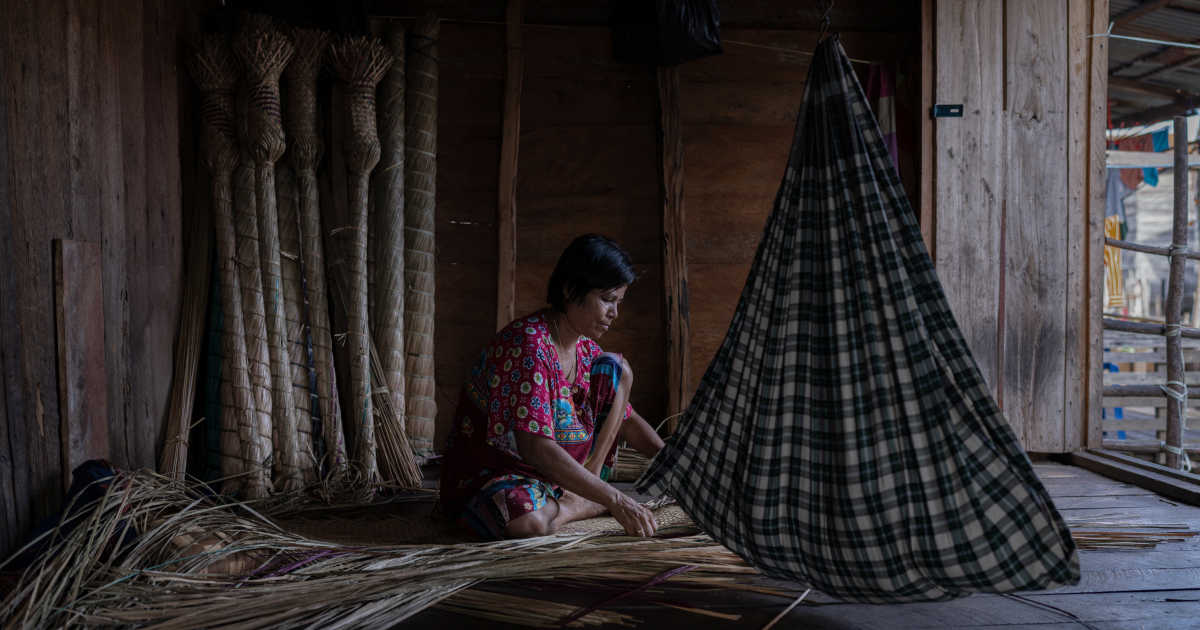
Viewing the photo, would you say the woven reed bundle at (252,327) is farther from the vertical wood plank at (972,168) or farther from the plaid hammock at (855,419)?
the vertical wood plank at (972,168)

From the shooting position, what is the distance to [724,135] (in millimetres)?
3188

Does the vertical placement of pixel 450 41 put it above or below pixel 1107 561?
above

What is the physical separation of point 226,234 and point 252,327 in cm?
35

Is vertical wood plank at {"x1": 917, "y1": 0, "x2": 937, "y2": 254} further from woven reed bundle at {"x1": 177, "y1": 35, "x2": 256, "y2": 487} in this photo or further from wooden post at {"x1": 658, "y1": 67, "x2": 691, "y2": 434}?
woven reed bundle at {"x1": 177, "y1": 35, "x2": 256, "y2": 487}

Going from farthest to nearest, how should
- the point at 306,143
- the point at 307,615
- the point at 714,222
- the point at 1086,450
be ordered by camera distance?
the point at 714,222, the point at 1086,450, the point at 306,143, the point at 307,615

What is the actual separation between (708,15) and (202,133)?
1938mm

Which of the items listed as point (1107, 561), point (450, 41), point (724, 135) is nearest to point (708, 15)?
point (724, 135)

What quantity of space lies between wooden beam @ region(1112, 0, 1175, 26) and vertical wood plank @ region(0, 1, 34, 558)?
4.84m

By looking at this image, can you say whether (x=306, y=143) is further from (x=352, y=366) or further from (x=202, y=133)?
(x=352, y=366)

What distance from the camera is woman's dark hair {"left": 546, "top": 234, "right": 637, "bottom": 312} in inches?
75.4

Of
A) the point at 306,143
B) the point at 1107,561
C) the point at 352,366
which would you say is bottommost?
the point at 1107,561

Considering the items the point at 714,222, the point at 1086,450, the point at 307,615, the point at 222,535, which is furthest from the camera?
the point at 714,222

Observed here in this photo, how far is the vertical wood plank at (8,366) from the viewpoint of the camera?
5.54ft

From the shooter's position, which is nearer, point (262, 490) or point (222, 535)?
point (222, 535)
